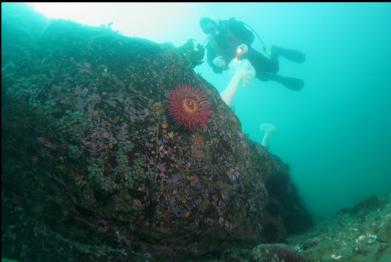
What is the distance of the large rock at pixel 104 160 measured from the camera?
14.5 ft

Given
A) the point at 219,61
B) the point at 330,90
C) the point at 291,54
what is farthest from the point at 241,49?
the point at 330,90

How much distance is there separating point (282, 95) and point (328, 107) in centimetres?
2082

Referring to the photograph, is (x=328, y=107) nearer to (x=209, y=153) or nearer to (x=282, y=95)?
(x=282, y=95)

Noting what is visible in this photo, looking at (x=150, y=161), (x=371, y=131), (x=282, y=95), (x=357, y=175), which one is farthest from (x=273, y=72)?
(x=282, y=95)

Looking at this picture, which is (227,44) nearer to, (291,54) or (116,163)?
(291,54)

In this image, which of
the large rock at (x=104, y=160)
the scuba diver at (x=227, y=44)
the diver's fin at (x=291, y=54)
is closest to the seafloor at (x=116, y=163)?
the large rock at (x=104, y=160)

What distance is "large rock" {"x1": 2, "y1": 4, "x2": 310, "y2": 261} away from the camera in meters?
4.42

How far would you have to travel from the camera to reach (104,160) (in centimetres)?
462

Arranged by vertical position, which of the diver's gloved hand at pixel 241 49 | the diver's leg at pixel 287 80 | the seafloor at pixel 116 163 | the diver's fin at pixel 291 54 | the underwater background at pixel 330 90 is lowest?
the seafloor at pixel 116 163

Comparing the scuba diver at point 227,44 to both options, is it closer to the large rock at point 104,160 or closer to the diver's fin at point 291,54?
the diver's fin at point 291,54

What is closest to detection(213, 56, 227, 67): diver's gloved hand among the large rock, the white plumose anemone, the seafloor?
the white plumose anemone

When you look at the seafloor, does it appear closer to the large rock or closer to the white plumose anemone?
the large rock

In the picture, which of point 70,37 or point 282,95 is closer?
point 70,37

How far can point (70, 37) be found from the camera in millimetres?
5652
